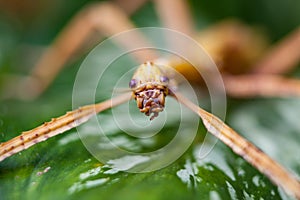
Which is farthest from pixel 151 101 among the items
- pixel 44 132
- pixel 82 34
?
pixel 82 34

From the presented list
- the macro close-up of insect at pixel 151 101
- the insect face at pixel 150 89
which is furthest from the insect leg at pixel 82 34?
the insect face at pixel 150 89

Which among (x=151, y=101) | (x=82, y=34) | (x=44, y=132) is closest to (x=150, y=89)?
(x=151, y=101)

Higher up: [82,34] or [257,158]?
[82,34]

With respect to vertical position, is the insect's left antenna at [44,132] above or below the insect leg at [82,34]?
below

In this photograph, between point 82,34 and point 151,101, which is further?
A: point 82,34

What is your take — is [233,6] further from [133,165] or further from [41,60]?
[133,165]

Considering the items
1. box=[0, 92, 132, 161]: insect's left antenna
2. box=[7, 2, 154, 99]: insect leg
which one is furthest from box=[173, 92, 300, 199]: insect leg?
box=[7, 2, 154, 99]: insect leg

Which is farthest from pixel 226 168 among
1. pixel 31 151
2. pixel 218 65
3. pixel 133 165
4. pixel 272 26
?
pixel 272 26

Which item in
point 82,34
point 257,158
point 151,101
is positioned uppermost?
point 82,34

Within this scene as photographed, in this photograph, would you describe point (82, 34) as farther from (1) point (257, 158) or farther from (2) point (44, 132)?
(1) point (257, 158)

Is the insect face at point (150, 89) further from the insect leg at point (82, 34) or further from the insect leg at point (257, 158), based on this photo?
the insect leg at point (82, 34)
